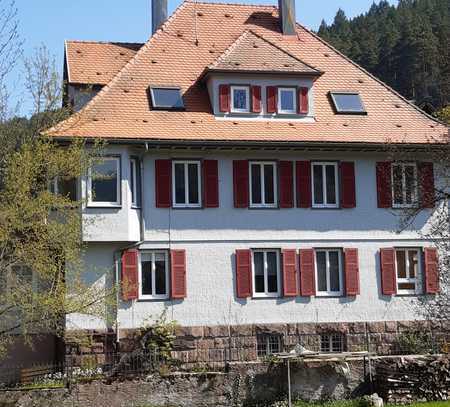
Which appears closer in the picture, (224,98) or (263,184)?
(263,184)

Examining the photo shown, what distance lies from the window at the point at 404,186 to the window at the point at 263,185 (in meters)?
3.80

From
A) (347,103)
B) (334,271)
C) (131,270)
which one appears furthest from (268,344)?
(347,103)

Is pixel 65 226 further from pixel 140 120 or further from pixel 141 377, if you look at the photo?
pixel 140 120

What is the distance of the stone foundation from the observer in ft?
83.9

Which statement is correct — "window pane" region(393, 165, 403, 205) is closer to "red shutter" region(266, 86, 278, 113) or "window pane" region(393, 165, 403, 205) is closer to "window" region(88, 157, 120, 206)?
"red shutter" region(266, 86, 278, 113)

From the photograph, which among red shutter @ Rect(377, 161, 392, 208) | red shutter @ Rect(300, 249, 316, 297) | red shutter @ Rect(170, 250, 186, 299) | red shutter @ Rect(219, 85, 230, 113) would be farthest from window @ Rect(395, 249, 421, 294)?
red shutter @ Rect(219, 85, 230, 113)

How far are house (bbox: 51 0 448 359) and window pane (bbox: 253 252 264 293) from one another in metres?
0.04

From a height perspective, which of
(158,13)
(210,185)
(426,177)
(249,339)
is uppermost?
(158,13)

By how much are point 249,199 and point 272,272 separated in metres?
2.35

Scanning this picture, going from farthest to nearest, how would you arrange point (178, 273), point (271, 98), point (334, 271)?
point (271, 98) < point (334, 271) < point (178, 273)

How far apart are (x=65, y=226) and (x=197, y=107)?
8.84m

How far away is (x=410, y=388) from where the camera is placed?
22.4 meters

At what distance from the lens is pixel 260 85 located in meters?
28.2

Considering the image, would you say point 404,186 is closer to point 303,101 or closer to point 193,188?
point 303,101
